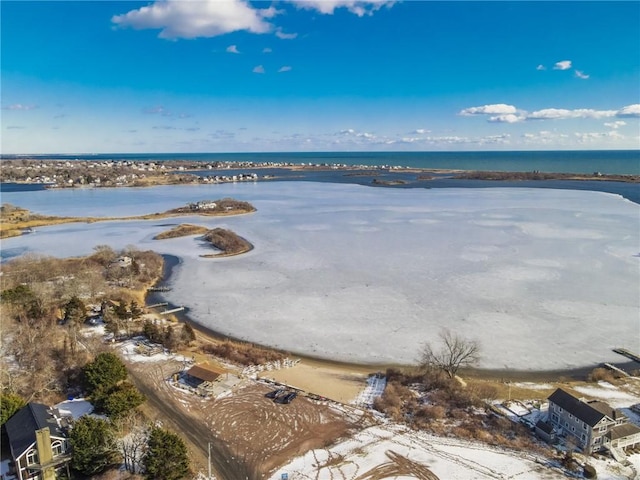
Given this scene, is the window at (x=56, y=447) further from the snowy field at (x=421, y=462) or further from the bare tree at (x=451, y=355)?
the bare tree at (x=451, y=355)

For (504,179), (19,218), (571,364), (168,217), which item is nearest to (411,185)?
(504,179)

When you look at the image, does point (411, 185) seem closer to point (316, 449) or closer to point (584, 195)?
point (584, 195)

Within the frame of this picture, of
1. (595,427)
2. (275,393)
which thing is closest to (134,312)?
(275,393)

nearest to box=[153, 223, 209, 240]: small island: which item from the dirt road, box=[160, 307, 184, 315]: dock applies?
box=[160, 307, 184, 315]: dock

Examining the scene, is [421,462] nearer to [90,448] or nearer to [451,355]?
[451,355]

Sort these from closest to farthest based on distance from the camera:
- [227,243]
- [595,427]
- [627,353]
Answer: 1. [595,427]
2. [627,353]
3. [227,243]

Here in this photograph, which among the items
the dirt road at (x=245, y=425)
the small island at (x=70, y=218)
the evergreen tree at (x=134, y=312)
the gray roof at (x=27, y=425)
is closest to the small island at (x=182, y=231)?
the small island at (x=70, y=218)

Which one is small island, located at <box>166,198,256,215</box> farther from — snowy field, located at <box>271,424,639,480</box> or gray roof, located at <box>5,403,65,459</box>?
snowy field, located at <box>271,424,639,480</box>
